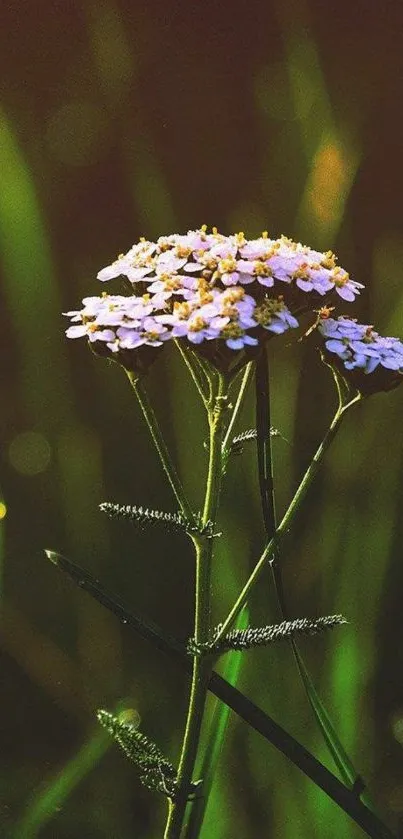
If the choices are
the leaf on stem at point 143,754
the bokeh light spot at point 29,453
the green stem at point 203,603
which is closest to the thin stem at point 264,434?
the green stem at point 203,603

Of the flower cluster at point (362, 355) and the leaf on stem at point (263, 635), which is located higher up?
the flower cluster at point (362, 355)

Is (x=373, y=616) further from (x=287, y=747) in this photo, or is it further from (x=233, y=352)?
(x=233, y=352)

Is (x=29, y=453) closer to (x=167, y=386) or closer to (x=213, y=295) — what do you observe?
(x=167, y=386)

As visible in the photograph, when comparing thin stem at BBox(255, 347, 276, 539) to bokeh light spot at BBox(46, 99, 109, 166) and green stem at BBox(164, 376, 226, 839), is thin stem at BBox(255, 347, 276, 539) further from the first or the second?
bokeh light spot at BBox(46, 99, 109, 166)

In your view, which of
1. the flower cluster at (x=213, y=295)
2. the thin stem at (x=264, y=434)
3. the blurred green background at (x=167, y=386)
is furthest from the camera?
the blurred green background at (x=167, y=386)

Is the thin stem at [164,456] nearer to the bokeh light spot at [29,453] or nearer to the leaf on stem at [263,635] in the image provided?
the leaf on stem at [263,635]

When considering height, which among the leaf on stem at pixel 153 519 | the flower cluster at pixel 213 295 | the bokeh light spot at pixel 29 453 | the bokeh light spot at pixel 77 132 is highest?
the bokeh light spot at pixel 77 132

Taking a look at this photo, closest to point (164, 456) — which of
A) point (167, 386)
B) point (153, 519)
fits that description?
point (153, 519)
